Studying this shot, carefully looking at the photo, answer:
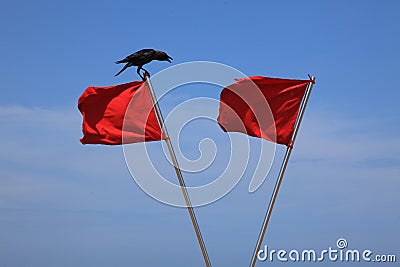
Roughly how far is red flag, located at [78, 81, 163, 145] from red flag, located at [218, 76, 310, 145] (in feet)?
7.39

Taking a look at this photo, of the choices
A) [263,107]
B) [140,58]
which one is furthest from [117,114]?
[263,107]

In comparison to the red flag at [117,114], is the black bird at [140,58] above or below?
above

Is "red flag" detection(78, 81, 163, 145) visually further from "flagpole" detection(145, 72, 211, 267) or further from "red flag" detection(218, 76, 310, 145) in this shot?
"red flag" detection(218, 76, 310, 145)

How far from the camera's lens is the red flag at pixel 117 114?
2666 cm

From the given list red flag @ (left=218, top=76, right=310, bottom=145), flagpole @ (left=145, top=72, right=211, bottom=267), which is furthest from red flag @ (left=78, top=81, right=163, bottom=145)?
red flag @ (left=218, top=76, right=310, bottom=145)

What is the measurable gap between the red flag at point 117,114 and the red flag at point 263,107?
2.25m

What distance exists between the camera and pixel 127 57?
2606 centimetres

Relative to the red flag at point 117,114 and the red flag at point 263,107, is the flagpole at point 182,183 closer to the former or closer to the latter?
the red flag at point 117,114

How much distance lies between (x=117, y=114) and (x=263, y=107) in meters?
4.35

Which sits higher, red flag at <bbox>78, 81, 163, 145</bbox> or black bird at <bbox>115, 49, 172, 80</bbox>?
black bird at <bbox>115, 49, 172, 80</bbox>

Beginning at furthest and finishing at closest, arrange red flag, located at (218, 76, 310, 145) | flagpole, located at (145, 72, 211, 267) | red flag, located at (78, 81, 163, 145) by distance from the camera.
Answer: red flag, located at (78, 81, 163, 145)
red flag, located at (218, 76, 310, 145)
flagpole, located at (145, 72, 211, 267)

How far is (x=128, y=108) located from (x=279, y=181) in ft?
16.4

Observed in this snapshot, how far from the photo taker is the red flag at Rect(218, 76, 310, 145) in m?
26.4

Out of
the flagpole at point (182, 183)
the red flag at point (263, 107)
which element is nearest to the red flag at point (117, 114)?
the flagpole at point (182, 183)
